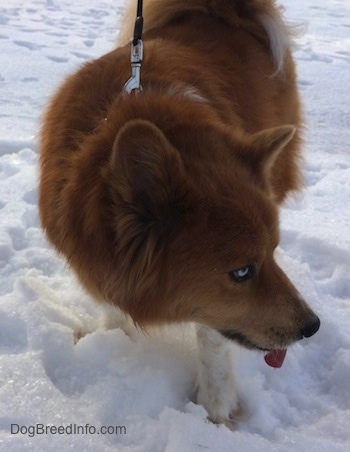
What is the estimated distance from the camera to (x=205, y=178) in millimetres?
1871

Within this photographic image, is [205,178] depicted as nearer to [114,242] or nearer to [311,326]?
[114,242]

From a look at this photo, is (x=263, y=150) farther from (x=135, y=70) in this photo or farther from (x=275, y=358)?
(x=275, y=358)

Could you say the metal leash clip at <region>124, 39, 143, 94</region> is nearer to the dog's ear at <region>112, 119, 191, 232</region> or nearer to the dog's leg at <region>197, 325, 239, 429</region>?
the dog's ear at <region>112, 119, 191, 232</region>

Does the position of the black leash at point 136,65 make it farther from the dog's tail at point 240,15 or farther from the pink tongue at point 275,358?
the pink tongue at point 275,358

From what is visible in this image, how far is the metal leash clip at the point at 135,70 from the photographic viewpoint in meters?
2.15

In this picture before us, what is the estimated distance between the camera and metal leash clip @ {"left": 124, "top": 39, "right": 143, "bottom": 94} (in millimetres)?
2154

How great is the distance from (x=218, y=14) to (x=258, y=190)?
1671 mm

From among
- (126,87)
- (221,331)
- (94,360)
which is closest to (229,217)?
(221,331)

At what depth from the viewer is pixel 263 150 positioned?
210 centimetres

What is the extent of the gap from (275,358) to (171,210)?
3.01 ft

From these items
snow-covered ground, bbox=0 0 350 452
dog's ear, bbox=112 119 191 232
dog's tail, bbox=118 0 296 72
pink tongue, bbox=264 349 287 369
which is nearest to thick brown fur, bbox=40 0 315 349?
dog's ear, bbox=112 119 191 232

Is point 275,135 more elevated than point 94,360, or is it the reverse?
point 275,135

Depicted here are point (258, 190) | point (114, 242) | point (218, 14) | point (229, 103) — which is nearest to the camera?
point (114, 242)

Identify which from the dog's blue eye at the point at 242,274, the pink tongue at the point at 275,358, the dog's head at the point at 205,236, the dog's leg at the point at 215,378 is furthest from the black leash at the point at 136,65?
the pink tongue at the point at 275,358
